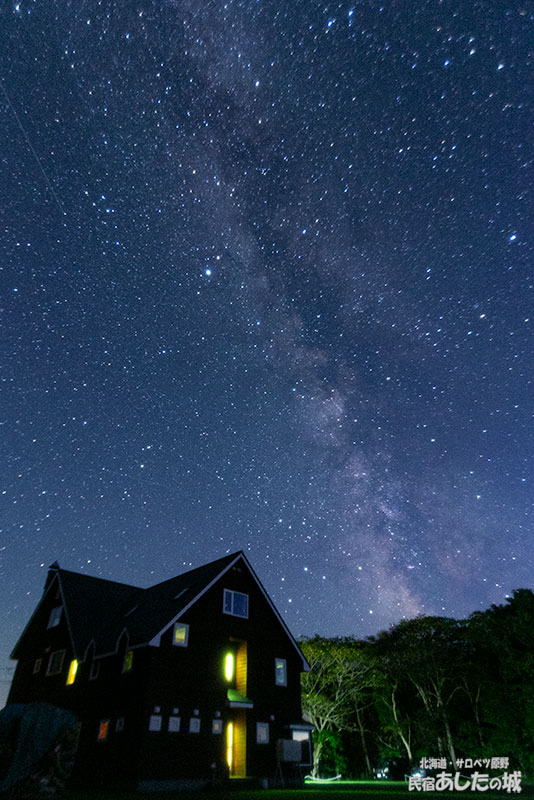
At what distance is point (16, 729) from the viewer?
13.9 meters

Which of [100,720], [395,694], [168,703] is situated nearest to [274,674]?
[168,703]

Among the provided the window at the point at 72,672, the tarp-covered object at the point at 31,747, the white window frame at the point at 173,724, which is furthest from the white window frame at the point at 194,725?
the tarp-covered object at the point at 31,747

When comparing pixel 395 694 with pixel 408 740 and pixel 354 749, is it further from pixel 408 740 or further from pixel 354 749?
pixel 354 749

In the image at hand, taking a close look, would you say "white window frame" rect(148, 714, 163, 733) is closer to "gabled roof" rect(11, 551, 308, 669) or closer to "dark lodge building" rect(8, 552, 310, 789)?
"dark lodge building" rect(8, 552, 310, 789)

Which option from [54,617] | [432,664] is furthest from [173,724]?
[432,664]

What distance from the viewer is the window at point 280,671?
28386 millimetres

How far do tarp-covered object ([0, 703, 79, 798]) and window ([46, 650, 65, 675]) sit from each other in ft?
58.0

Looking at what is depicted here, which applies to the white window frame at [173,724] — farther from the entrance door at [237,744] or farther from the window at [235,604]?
the window at [235,604]

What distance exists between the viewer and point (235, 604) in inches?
1120

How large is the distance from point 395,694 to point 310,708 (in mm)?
10570

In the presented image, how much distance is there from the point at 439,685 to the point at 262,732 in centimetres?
1961

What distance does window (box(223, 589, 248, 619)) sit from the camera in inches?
1102

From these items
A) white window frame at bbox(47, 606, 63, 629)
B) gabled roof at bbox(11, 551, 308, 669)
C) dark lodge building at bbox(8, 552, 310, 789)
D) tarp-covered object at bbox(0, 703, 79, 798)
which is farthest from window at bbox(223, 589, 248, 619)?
tarp-covered object at bbox(0, 703, 79, 798)

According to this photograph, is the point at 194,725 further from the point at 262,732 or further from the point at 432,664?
the point at 432,664
